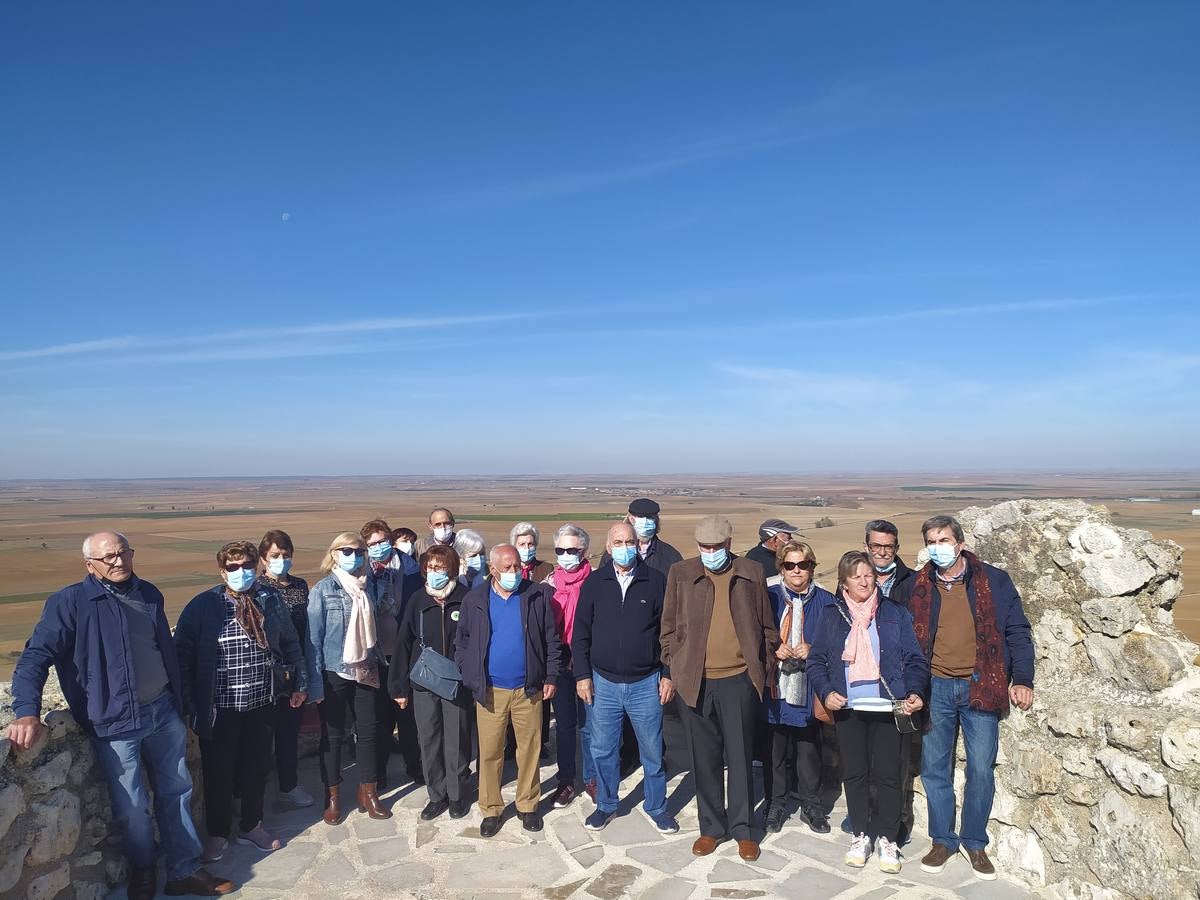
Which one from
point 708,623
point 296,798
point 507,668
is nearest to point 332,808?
point 296,798

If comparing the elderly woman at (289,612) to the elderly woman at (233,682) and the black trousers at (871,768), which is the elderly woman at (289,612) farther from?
the black trousers at (871,768)

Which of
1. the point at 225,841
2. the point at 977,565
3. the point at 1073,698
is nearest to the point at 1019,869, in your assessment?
the point at 1073,698

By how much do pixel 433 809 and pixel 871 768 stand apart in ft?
9.90

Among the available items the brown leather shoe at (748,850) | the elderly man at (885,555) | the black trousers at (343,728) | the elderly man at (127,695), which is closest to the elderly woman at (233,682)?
the elderly man at (127,695)

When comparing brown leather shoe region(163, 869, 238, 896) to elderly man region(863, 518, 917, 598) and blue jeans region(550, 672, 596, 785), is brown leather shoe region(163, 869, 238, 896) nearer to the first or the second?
blue jeans region(550, 672, 596, 785)

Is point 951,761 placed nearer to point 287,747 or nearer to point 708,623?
point 708,623

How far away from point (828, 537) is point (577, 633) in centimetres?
3555

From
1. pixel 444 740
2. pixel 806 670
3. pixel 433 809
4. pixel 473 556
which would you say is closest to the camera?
pixel 806 670

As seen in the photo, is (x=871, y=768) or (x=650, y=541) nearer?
(x=871, y=768)

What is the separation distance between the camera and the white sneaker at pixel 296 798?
18.3ft

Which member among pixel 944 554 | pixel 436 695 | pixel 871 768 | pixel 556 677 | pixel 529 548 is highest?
pixel 944 554

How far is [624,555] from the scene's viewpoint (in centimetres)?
516

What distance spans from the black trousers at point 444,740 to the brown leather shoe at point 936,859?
10.0 ft

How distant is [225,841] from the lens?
4.85 m
